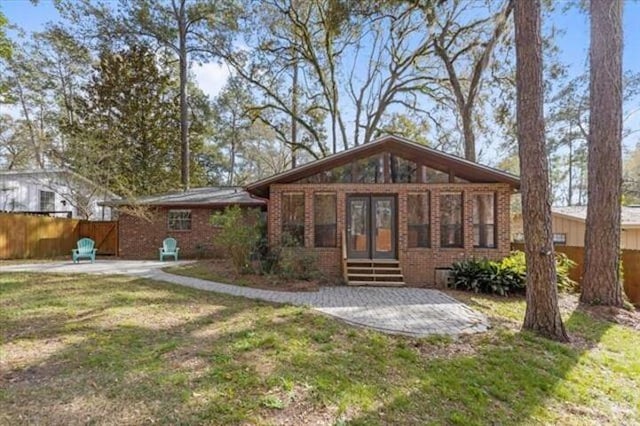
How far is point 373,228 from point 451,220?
2346mm

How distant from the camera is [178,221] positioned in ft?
52.4

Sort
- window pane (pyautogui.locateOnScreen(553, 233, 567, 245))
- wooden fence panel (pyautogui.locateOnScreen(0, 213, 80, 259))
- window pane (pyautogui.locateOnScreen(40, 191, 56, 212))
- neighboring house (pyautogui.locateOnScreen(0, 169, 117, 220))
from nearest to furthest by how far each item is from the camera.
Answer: wooden fence panel (pyautogui.locateOnScreen(0, 213, 80, 259)) → window pane (pyautogui.locateOnScreen(553, 233, 567, 245)) → neighboring house (pyautogui.locateOnScreen(0, 169, 117, 220)) → window pane (pyautogui.locateOnScreen(40, 191, 56, 212))

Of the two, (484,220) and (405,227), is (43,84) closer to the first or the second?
(405,227)

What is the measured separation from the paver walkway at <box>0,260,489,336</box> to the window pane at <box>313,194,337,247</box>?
189 cm

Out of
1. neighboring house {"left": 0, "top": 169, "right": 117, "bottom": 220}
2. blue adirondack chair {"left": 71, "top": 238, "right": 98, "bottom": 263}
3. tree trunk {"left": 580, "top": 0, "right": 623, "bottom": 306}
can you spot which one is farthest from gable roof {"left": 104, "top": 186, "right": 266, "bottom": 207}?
tree trunk {"left": 580, "top": 0, "right": 623, "bottom": 306}

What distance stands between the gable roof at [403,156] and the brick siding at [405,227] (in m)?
0.28

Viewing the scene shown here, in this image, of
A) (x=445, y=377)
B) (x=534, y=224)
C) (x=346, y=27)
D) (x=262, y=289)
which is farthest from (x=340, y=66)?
(x=445, y=377)

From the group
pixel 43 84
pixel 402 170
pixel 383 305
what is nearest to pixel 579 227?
pixel 402 170

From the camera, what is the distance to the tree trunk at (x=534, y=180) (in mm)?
5910

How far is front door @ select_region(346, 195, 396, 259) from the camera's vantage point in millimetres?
11132

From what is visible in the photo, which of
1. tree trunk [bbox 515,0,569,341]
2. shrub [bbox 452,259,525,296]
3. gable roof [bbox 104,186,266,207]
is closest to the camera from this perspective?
tree trunk [bbox 515,0,569,341]

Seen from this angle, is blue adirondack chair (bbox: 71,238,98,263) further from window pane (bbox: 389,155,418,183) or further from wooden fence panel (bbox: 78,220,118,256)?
window pane (bbox: 389,155,418,183)

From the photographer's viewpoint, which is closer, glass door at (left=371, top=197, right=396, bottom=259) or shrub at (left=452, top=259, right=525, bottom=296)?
shrub at (left=452, top=259, right=525, bottom=296)

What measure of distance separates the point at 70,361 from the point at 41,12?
2275 cm
